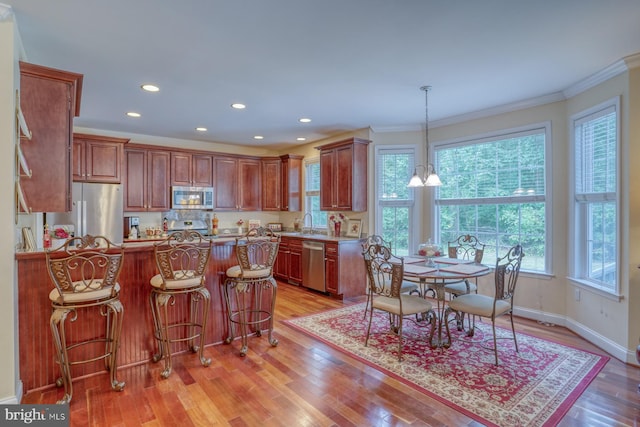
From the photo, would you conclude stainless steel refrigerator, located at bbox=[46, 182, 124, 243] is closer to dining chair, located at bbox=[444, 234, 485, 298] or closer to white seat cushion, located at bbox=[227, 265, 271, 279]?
white seat cushion, located at bbox=[227, 265, 271, 279]

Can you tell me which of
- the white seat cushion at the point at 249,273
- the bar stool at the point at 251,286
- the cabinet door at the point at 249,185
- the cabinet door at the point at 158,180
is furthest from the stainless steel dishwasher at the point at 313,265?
the cabinet door at the point at 158,180

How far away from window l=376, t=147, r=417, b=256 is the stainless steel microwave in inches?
123

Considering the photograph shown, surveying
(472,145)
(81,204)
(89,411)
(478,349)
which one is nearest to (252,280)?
(89,411)

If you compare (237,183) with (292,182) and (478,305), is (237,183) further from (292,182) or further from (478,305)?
(478,305)

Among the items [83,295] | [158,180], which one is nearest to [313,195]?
[158,180]

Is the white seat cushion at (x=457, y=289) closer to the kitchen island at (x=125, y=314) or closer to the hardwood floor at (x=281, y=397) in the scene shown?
the hardwood floor at (x=281, y=397)

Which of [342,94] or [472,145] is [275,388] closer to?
[342,94]

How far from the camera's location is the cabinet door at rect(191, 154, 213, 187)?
20.5 feet

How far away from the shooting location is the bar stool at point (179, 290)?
2.82 metres


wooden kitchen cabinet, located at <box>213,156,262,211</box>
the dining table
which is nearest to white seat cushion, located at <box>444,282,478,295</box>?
the dining table

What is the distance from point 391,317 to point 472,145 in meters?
2.70

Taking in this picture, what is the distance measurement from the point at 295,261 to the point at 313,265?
22.1 inches

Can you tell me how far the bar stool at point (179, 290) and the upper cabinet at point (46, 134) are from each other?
0.86 m

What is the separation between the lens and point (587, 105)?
362 centimetres
